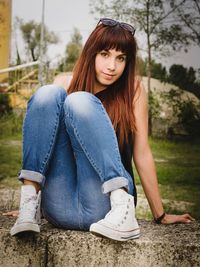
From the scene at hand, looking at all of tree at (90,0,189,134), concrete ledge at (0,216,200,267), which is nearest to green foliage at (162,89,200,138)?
tree at (90,0,189,134)

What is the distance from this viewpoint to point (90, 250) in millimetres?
1164

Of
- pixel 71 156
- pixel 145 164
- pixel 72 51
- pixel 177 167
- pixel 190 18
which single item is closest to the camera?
pixel 71 156

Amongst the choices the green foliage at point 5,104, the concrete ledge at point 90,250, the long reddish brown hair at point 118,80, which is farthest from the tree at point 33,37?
the concrete ledge at point 90,250

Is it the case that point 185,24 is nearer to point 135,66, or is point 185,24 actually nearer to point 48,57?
point 48,57

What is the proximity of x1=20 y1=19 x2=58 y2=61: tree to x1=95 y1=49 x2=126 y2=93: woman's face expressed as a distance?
1854mm

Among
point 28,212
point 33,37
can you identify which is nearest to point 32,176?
point 28,212

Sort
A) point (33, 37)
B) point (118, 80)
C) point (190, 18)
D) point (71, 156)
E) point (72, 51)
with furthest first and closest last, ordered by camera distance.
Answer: point (33, 37), point (72, 51), point (190, 18), point (118, 80), point (71, 156)

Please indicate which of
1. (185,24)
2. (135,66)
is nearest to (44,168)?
(135,66)

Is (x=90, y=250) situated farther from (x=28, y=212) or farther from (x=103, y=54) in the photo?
(x=103, y=54)

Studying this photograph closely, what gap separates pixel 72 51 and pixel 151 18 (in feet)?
1.97

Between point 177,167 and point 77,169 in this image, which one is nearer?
point 77,169

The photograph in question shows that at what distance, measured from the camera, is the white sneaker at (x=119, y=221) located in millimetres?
1103

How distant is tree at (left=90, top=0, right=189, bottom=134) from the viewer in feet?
9.79

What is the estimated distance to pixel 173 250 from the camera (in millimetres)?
1171
